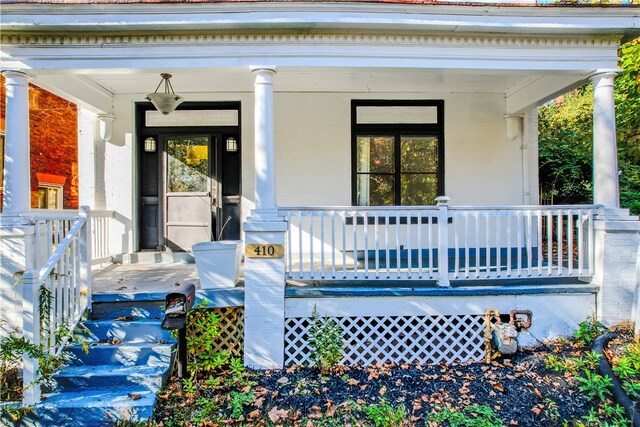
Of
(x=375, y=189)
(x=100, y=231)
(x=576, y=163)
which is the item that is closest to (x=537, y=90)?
(x=375, y=189)

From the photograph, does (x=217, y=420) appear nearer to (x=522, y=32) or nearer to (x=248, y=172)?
(x=248, y=172)

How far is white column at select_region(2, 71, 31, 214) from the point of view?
3.81 m

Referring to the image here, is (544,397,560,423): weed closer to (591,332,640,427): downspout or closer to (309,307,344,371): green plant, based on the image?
(591,332,640,427): downspout

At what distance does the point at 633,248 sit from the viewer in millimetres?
4094

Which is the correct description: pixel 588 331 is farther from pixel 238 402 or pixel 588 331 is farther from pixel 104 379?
pixel 104 379

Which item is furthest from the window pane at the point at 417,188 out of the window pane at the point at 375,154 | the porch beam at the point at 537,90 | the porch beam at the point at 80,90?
the porch beam at the point at 80,90

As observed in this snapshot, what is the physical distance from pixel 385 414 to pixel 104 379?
2.48m

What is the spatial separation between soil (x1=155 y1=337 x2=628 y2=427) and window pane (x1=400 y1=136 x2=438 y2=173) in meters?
3.18

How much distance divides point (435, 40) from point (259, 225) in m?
2.77

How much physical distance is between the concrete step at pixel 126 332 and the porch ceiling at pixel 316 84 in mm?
3185

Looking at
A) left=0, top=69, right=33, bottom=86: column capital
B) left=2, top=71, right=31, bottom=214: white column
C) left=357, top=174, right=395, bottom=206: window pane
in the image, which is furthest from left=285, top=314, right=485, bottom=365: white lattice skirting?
left=0, top=69, right=33, bottom=86: column capital

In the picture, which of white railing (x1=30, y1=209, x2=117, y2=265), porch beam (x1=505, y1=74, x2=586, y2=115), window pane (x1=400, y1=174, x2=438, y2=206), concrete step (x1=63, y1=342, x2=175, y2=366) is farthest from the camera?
window pane (x1=400, y1=174, x2=438, y2=206)

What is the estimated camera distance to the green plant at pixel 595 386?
329cm

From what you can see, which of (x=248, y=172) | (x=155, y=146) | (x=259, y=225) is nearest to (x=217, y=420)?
(x=259, y=225)
